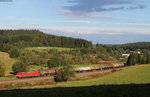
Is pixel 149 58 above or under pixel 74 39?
under

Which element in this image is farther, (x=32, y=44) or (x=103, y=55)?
(x=32, y=44)

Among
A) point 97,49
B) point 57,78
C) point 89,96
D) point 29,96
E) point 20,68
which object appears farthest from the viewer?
point 97,49

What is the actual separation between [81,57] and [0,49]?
44.0 m

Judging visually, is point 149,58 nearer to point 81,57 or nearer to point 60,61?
point 81,57

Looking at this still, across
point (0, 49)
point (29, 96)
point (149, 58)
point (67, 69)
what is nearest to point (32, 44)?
point (0, 49)

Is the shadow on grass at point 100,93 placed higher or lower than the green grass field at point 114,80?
higher

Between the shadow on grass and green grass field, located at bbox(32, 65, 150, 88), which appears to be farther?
green grass field, located at bbox(32, 65, 150, 88)

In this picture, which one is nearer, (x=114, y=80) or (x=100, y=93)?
(x=100, y=93)

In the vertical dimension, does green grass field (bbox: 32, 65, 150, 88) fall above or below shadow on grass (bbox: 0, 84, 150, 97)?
below

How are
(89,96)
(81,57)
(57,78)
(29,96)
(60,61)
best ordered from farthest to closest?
(81,57)
(60,61)
(57,78)
(29,96)
(89,96)

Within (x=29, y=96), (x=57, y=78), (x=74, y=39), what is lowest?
(x=57, y=78)

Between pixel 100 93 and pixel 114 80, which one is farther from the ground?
pixel 100 93

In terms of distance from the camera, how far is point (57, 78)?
48.1 m

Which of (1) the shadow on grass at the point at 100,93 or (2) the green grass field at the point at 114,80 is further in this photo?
(2) the green grass field at the point at 114,80
